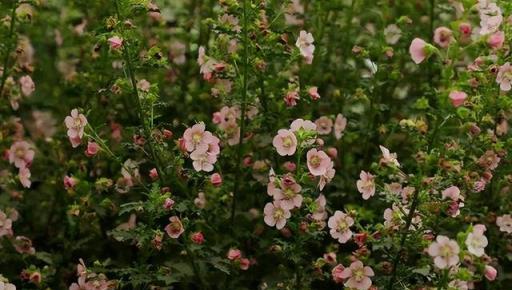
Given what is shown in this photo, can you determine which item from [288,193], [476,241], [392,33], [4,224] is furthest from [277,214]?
[392,33]

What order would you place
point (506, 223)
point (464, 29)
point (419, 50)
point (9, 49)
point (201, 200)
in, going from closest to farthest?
point (464, 29)
point (419, 50)
point (506, 223)
point (201, 200)
point (9, 49)

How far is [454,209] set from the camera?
266 cm

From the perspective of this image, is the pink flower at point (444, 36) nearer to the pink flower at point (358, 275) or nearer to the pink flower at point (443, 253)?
the pink flower at point (443, 253)


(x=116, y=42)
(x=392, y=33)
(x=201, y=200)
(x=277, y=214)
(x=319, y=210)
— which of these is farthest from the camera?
(x=392, y=33)

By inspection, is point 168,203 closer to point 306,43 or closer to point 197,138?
point 197,138

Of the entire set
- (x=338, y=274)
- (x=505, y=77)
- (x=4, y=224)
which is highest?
(x=505, y=77)

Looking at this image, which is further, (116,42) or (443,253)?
(116,42)

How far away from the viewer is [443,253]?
8.05 ft

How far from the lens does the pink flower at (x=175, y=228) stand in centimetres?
289

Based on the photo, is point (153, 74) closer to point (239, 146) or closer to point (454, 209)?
point (239, 146)

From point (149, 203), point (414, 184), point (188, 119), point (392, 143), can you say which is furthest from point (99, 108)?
point (414, 184)

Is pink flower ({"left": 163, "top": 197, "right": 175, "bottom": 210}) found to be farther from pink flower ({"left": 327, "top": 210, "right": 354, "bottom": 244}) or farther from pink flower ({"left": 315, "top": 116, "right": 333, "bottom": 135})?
pink flower ({"left": 315, "top": 116, "right": 333, "bottom": 135})

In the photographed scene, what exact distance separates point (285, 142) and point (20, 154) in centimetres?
132

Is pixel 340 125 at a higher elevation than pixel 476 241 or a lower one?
lower
